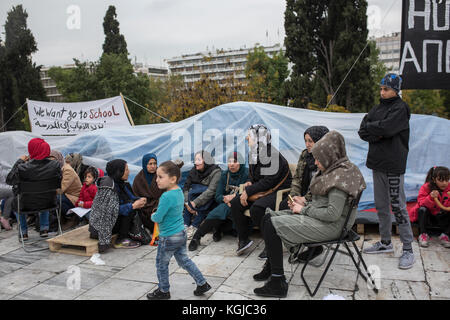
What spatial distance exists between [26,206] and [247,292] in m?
3.27

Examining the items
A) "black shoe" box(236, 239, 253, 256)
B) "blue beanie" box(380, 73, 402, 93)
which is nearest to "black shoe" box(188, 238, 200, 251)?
"black shoe" box(236, 239, 253, 256)

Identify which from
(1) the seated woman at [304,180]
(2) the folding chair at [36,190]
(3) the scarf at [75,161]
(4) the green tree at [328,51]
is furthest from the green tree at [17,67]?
(1) the seated woman at [304,180]

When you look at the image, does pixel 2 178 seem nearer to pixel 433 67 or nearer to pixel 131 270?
pixel 131 270

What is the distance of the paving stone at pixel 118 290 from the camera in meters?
3.38

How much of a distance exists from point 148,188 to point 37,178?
56.7 inches

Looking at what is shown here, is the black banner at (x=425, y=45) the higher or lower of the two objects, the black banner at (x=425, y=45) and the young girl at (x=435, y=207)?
the higher

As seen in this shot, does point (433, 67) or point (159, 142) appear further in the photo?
point (159, 142)

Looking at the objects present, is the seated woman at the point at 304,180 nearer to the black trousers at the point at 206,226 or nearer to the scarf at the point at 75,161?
the black trousers at the point at 206,226

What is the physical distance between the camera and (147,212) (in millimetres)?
5301

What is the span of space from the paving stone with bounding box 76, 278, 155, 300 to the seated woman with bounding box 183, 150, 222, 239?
59.8 inches

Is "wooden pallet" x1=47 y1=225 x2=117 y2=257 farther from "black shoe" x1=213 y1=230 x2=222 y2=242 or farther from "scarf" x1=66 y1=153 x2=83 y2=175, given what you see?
"scarf" x1=66 y1=153 x2=83 y2=175

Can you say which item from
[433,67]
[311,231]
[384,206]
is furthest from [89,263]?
[433,67]

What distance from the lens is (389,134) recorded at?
376 cm

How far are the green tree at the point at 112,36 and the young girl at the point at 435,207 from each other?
32.7 metres
